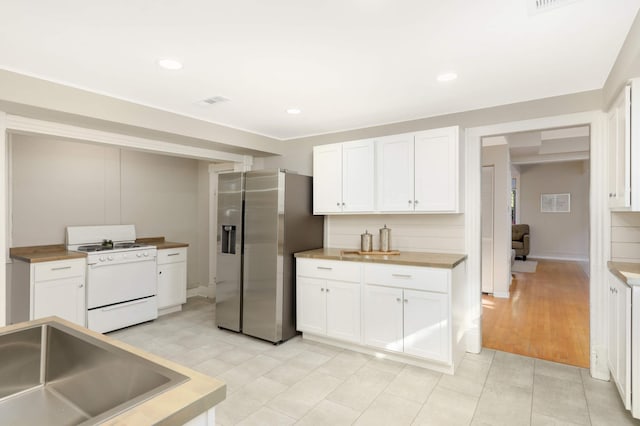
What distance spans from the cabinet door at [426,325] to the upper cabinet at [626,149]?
4.53 feet

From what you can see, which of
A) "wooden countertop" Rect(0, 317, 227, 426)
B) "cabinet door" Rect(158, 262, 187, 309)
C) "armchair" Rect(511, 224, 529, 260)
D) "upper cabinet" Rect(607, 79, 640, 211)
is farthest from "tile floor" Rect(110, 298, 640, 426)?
"armchair" Rect(511, 224, 529, 260)

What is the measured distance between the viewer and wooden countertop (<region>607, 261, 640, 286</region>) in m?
2.02

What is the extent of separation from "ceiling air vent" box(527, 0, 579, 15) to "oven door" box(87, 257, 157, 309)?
4.30 metres

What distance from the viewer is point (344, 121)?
3.82 metres

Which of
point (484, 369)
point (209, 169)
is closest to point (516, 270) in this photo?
point (484, 369)

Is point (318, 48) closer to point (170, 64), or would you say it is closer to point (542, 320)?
point (170, 64)

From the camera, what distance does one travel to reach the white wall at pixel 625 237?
268 cm

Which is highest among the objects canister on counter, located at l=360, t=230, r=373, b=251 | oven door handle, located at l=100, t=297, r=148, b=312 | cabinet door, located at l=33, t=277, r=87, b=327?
canister on counter, located at l=360, t=230, r=373, b=251

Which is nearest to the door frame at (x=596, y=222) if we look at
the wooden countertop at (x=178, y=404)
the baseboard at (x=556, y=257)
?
the wooden countertop at (x=178, y=404)

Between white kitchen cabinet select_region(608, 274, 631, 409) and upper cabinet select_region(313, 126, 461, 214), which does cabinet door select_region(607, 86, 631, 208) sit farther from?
upper cabinet select_region(313, 126, 461, 214)

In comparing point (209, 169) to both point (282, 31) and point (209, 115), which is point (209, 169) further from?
point (282, 31)

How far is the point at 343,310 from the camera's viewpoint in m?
3.42

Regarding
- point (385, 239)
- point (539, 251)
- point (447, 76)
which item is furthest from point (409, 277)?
point (539, 251)

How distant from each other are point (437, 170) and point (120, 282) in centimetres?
363
